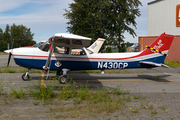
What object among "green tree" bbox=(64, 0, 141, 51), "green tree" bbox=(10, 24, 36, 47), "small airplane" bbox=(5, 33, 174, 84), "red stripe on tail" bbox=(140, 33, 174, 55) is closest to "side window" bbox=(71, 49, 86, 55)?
"small airplane" bbox=(5, 33, 174, 84)

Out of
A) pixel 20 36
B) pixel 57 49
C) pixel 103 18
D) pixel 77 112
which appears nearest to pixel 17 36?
pixel 20 36

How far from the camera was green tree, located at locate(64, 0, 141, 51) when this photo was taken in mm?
24500

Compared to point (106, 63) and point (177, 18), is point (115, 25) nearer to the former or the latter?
point (177, 18)

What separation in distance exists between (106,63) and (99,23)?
1604 centimetres

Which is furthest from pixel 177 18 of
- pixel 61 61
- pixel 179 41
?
pixel 61 61

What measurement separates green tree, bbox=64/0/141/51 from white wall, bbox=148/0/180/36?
2204 millimetres

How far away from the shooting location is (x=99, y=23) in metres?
24.7

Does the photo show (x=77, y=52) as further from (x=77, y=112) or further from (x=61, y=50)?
(x=77, y=112)

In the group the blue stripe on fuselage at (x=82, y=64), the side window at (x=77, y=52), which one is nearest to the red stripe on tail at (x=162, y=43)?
the blue stripe on fuselage at (x=82, y=64)

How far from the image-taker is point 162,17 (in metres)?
25.0

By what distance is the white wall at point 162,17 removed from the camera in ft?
76.1

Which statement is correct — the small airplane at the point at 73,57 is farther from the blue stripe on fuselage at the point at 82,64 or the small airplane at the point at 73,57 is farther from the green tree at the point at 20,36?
the green tree at the point at 20,36

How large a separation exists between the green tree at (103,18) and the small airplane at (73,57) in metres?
14.9

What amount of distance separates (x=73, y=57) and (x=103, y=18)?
57.5 ft
